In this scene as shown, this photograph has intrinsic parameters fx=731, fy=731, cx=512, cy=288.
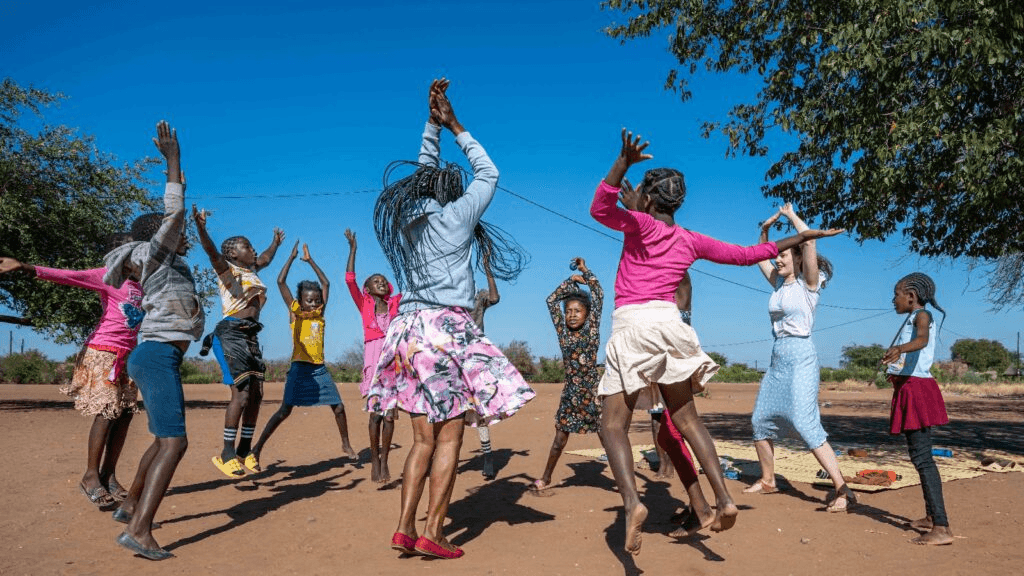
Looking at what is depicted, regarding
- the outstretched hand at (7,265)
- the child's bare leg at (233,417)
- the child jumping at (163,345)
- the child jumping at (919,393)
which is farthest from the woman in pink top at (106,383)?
the child jumping at (919,393)

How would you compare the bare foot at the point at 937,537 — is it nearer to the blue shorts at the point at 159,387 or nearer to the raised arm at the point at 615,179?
the raised arm at the point at 615,179

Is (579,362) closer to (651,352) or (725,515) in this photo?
(651,352)

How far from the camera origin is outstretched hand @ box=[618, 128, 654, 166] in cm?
352

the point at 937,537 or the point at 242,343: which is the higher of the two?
the point at 242,343

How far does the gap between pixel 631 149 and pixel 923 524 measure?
3.37 meters

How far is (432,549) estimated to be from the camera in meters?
4.00

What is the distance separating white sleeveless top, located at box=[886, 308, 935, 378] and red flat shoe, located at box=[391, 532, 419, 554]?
346 centimetres

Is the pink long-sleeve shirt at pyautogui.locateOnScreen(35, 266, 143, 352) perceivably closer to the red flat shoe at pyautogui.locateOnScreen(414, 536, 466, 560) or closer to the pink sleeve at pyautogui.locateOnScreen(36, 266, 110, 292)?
the pink sleeve at pyautogui.locateOnScreen(36, 266, 110, 292)

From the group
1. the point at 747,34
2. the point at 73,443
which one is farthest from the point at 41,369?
the point at 747,34

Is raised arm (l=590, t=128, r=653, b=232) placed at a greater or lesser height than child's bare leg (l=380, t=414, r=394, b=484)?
greater

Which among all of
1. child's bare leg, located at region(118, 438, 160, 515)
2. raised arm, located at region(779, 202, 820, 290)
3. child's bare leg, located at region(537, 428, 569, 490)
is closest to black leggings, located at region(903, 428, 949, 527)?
raised arm, located at region(779, 202, 820, 290)

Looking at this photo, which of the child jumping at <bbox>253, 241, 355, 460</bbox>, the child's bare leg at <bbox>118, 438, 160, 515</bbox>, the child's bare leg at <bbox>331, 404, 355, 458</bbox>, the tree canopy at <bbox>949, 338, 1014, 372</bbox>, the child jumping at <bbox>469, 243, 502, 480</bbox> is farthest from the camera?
the tree canopy at <bbox>949, 338, 1014, 372</bbox>

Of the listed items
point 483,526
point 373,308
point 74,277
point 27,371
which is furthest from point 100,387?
point 27,371

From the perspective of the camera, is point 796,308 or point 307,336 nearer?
point 796,308
